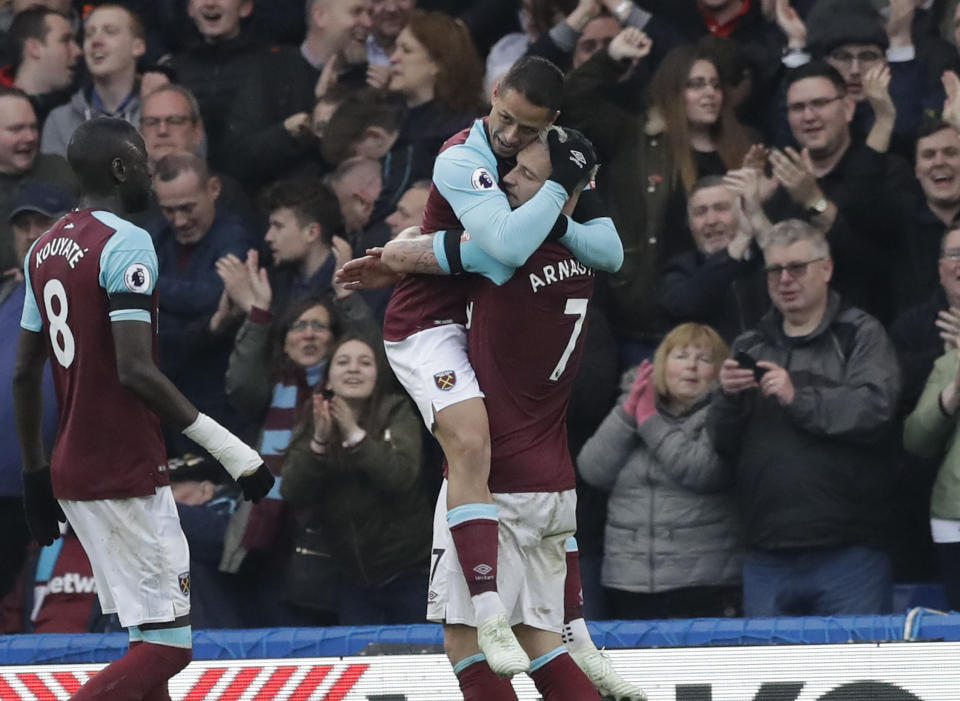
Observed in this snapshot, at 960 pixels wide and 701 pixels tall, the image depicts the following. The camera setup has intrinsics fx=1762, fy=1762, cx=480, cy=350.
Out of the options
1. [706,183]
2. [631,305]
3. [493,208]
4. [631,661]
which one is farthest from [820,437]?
[493,208]

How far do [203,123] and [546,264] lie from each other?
4.77 m

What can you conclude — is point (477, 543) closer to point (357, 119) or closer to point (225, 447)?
point (225, 447)

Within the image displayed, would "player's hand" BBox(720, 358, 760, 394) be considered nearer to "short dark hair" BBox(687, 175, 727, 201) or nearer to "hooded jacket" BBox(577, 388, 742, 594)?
"hooded jacket" BBox(577, 388, 742, 594)

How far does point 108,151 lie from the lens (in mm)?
5859

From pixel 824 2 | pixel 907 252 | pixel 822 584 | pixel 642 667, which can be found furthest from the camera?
pixel 824 2

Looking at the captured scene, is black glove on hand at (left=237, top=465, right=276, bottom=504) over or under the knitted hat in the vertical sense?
under

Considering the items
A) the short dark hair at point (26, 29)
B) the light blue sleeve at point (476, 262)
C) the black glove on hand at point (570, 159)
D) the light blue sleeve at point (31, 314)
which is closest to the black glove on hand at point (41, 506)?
the light blue sleeve at point (31, 314)

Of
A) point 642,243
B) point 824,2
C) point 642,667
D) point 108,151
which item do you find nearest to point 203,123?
point 642,243

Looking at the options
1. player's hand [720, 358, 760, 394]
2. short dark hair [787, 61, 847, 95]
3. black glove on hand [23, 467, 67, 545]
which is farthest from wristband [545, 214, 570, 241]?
short dark hair [787, 61, 847, 95]

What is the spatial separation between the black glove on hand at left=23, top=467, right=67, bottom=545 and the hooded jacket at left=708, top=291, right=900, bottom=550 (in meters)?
3.01

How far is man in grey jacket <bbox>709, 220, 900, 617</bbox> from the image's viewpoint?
7.60 m

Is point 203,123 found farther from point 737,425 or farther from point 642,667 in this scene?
point 642,667

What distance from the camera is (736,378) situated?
766cm

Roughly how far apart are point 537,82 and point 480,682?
6.18ft
